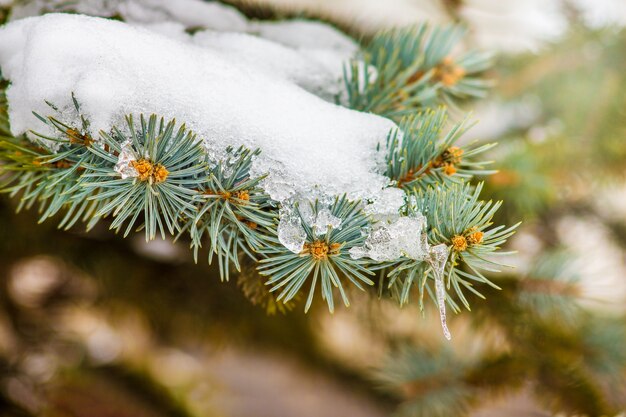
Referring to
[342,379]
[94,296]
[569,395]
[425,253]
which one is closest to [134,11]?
[425,253]

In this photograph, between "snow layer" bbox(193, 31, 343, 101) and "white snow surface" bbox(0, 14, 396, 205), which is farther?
"snow layer" bbox(193, 31, 343, 101)

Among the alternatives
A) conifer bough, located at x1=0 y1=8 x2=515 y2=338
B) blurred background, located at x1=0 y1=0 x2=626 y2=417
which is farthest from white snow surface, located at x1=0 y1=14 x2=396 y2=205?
blurred background, located at x1=0 y1=0 x2=626 y2=417

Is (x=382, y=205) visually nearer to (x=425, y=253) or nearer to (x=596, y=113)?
(x=425, y=253)

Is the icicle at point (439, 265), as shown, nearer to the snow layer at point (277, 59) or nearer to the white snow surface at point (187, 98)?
the white snow surface at point (187, 98)

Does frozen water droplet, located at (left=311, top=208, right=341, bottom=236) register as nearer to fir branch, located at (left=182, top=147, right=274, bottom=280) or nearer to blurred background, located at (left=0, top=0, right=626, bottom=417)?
fir branch, located at (left=182, top=147, right=274, bottom=280)

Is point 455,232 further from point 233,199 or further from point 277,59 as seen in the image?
point 277,59

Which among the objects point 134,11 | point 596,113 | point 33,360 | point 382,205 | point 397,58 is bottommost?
point 33,360

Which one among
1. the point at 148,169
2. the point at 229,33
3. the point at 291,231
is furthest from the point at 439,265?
the point at 229,33
